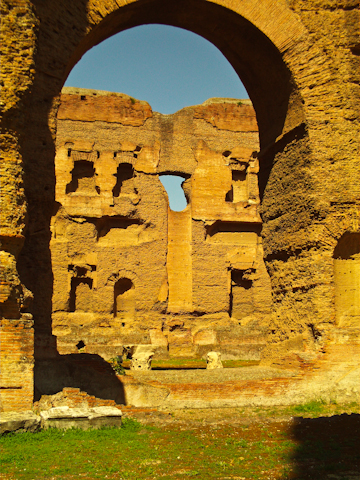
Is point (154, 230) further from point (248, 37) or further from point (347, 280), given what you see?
point (347, 280)

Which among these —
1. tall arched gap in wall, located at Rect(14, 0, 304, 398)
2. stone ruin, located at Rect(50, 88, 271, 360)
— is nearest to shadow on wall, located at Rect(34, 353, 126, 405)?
tall arched gap in wall, located at Rect(14, 0, 304, 398)

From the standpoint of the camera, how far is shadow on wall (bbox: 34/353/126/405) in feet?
23.1

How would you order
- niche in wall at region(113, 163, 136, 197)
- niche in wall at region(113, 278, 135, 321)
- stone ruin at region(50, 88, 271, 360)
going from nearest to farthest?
stone ruin at region(50, 88, 271, 360)
niche in wall at region(113, 278, 135, 321)
niche in wall at region(113, 163, 136, 197)

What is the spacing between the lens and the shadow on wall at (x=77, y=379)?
705 cm

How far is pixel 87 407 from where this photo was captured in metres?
5.85

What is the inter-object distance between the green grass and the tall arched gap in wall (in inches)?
102

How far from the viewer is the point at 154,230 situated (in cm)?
1777

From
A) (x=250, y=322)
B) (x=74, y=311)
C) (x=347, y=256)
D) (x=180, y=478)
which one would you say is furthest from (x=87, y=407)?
(x=250, y=322)

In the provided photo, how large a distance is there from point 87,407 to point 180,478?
7.18ft

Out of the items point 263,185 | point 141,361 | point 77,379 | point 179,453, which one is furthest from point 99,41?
point 141,361

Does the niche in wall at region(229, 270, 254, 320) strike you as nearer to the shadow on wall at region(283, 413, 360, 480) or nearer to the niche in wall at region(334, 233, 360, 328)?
the niche in wall at region(334, 233, 360, 328)

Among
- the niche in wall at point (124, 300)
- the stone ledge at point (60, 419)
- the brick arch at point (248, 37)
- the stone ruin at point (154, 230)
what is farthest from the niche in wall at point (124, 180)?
the stone ledge at point (60, 419)

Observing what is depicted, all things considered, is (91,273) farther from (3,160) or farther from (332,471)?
(332,471)

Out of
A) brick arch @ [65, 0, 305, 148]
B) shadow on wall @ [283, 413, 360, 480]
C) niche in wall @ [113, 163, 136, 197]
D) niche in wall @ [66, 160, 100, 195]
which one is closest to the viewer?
shadow on wall @ [283, 413, 360, 480]
